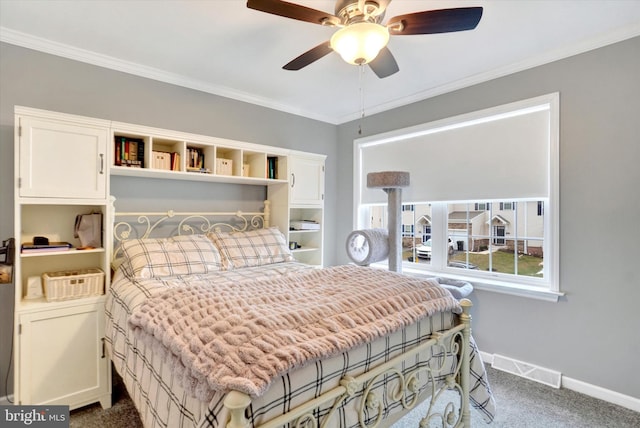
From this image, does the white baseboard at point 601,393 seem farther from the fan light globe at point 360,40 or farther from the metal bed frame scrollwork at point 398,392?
the fan light globe at point 360,40

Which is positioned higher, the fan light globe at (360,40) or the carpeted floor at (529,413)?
the fan light globe at (360,40)

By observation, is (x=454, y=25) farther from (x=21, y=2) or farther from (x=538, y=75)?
(x=21, y=2)

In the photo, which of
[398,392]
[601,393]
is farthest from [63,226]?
[601,393]

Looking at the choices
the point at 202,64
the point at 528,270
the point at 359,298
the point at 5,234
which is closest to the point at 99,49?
the point at 202,64

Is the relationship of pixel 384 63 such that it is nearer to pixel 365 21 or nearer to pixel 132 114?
pixel 365 21

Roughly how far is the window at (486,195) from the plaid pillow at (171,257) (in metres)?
2.03

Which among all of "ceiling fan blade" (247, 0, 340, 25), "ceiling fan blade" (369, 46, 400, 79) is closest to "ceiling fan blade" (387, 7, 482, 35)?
"ceiling fan blade" (369, 46, 400, 79)

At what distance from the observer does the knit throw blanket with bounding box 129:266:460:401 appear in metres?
0.95

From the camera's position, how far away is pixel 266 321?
3.66 feet

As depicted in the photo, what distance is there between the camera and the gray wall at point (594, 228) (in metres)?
2.14

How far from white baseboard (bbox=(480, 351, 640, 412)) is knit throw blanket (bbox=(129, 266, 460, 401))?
5.00 ft

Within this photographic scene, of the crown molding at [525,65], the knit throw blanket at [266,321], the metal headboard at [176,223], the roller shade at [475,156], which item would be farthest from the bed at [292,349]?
the crown molding at [525,65]

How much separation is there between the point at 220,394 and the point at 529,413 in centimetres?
218

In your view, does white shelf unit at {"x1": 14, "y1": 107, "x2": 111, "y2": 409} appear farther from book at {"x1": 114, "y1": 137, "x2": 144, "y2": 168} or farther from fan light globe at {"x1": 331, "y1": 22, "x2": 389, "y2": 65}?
fan light globe at {"x1": 331, "y1": 22, "x2": 389, "y2": 65}
